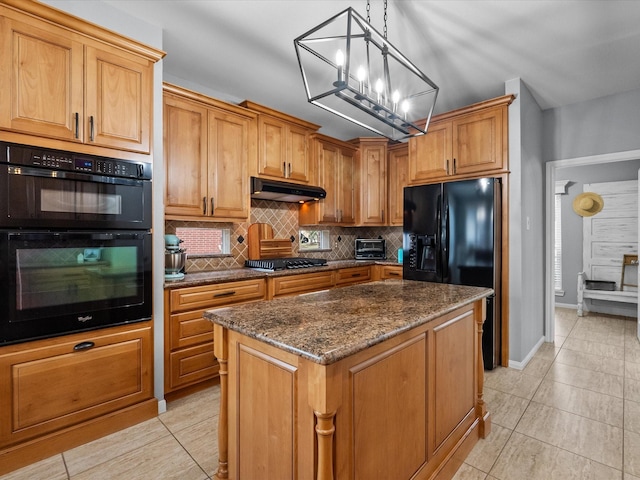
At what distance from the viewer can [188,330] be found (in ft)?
8.36

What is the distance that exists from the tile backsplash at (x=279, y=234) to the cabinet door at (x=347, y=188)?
36cm

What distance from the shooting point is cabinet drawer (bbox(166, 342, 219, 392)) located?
247 cm

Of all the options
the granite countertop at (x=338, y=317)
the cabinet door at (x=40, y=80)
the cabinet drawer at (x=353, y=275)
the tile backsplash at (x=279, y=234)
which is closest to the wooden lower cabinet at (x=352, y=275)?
the cabinet drawer at (x=353, y=275)

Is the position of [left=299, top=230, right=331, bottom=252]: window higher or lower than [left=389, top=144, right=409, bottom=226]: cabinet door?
lower

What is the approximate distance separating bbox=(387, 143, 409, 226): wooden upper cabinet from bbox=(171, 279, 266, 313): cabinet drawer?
2261mm

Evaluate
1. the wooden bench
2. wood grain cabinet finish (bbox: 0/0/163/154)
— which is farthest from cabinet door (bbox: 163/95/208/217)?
the wooden bench

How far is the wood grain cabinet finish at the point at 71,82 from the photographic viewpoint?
175 centimetres

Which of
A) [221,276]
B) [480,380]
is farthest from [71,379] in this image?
[480,380]

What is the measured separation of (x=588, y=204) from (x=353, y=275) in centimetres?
403

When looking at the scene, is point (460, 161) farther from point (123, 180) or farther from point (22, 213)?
point (22, 213)

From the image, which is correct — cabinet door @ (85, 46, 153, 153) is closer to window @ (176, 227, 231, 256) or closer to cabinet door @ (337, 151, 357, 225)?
window @ (176, 227, 231, 256)

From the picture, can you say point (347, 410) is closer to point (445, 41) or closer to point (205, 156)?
point (205, 156)

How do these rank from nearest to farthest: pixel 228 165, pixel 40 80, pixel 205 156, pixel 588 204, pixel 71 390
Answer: pixel 40 80 → pixel 71 390 → pixel 205 156 → pixel 228 165 → pixel 588 204

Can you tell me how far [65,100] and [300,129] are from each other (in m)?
2.25
